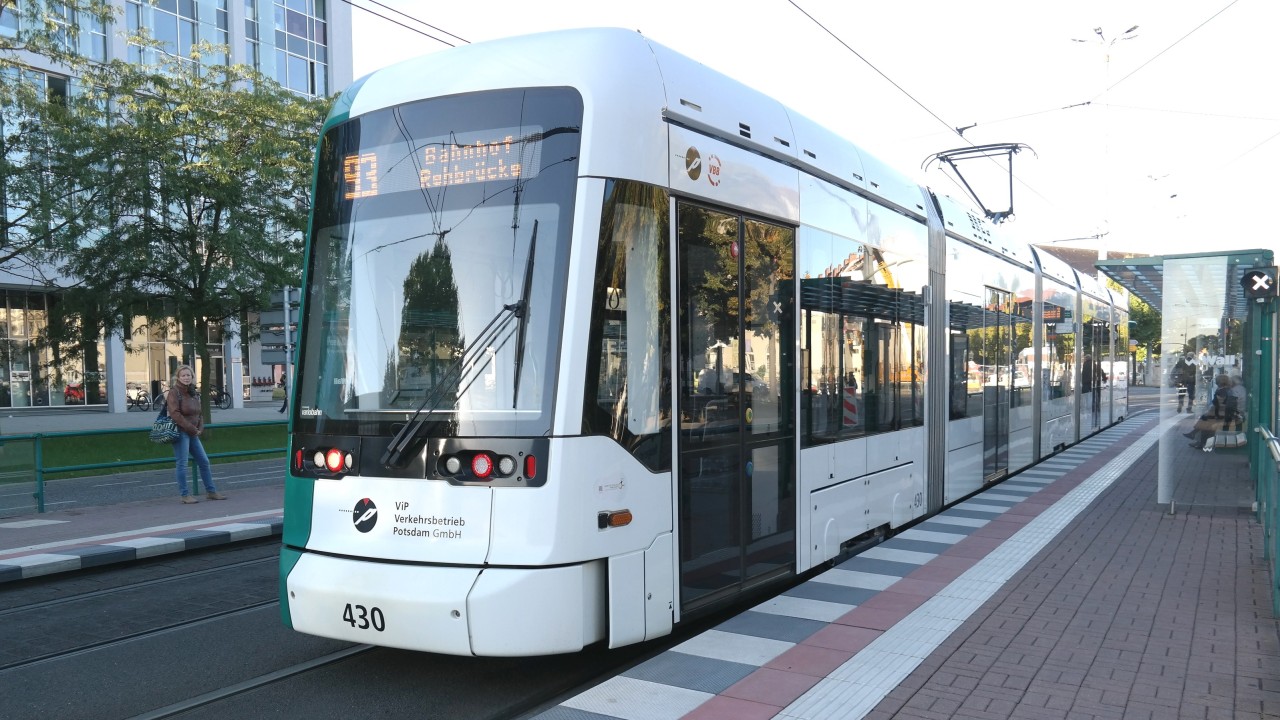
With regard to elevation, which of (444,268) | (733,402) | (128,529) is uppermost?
(444,268)

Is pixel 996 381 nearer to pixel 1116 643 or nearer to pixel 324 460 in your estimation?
pixel 1116 643

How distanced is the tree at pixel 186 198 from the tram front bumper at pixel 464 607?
1892cm

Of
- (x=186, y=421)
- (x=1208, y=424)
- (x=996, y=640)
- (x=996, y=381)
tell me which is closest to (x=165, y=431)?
(x=186, y=421)

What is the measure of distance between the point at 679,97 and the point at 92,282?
20.8m

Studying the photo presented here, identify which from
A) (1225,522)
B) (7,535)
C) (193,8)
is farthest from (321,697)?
(193,8)

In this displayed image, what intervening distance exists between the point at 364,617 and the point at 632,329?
199cm

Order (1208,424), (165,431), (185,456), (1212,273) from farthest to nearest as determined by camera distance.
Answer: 1. (185,456)
2. (165,431)
3. (1208,424)
4. (1212,273)

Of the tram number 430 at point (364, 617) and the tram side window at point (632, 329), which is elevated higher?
the tram side window at point (632, 329)

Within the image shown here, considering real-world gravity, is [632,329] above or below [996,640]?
above

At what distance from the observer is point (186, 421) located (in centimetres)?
1244

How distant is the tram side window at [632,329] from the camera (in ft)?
16.2

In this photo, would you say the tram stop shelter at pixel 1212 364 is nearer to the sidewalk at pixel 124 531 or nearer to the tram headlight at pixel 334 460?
the tram headlight at pixel 334 460

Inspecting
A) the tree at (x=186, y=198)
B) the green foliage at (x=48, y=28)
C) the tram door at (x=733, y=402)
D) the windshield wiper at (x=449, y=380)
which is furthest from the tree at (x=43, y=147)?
the tram door at (x=733, y=402)

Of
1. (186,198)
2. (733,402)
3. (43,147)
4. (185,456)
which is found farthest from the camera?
(186,198)
